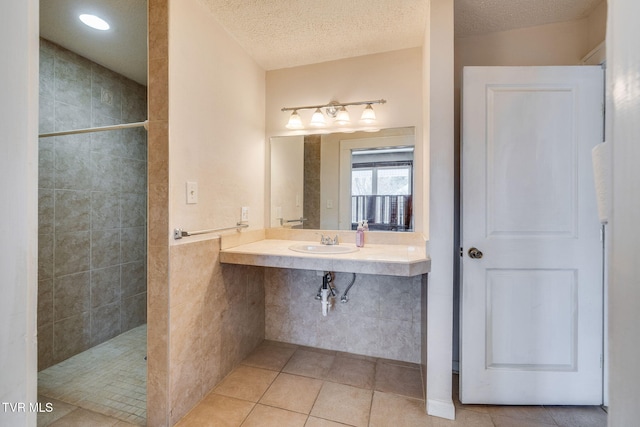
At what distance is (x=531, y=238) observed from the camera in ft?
5.19

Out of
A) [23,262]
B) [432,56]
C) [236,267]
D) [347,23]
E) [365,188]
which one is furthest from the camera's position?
[365,188]

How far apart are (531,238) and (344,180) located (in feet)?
4.15

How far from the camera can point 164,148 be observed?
1396 mm

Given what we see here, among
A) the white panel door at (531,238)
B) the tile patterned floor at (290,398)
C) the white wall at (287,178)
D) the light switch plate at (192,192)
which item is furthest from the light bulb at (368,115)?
the tile patterned floor at (290,398)

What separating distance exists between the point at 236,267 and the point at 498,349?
1728 millimetres

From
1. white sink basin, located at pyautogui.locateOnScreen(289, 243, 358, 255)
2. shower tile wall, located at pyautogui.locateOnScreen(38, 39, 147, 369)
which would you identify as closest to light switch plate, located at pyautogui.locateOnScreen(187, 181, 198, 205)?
white sink basin, located at pyautogui.locateOnScreen(289, 243, 358, 255)

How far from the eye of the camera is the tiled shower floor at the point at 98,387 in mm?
1497

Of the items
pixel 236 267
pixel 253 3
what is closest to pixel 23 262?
pixel 236 267

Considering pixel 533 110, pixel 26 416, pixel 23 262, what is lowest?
pixel 26 416

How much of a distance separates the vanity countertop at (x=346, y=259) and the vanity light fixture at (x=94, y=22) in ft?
5.36

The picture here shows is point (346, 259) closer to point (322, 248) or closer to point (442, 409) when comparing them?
point (322, 248)

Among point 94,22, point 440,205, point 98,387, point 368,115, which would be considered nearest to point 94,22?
point 94,22

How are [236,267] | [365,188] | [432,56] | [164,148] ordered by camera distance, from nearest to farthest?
1. [164,148]
2. [432,56]
3. [236,267]
4. [365,188]

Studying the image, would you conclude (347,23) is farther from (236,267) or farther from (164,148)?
(236,267)
